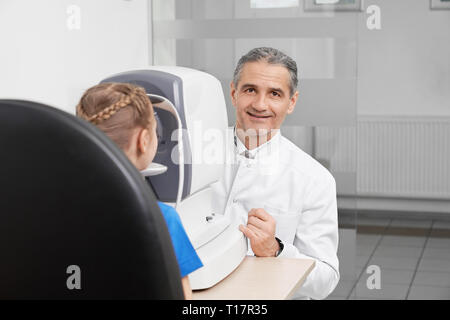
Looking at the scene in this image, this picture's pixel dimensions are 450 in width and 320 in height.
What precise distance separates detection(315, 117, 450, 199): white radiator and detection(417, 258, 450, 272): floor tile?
1110 mm

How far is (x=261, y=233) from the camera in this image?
1.46 m

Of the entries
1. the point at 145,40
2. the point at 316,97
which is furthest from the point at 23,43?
the point at 316,97

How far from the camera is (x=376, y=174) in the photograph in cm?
520

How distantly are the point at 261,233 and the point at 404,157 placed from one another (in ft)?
12.8

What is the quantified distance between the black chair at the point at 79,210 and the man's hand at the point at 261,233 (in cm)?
70

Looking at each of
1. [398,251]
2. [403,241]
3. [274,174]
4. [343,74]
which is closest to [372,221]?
[403,241]

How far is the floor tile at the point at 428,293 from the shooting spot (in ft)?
11.2

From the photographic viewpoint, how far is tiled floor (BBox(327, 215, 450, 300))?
2942mm

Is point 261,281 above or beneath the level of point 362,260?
above

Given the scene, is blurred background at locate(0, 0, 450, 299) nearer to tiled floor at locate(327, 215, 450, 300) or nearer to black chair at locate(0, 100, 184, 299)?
tiled floor at locate(327, 215, 450, 300)

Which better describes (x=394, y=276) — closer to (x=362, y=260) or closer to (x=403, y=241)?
(x=362, y=260)

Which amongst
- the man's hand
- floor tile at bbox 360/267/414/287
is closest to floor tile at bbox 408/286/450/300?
floor tile at bbox 360/267/414/287

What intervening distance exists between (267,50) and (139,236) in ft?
4.05

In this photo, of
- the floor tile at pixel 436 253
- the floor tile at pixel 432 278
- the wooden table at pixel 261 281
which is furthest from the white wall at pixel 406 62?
the wooden table at pixel 261 281
